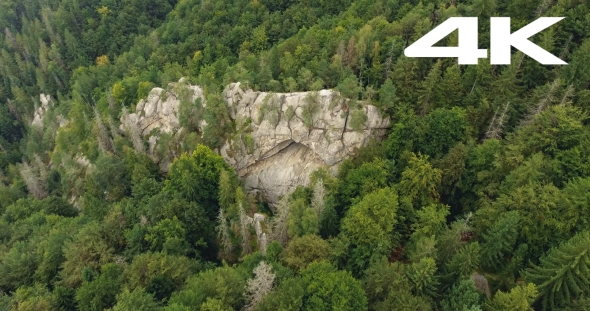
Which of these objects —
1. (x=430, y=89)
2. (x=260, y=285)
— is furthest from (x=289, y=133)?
(x=260, y=285)

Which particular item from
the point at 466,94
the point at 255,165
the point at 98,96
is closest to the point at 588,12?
the point at 466,94

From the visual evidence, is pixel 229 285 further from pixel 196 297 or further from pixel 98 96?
pixel 98 96

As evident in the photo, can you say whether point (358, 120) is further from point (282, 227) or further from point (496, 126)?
point (282, 227)

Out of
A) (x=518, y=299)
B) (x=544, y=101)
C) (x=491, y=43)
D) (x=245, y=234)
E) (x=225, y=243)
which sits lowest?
(x=225, y=243)

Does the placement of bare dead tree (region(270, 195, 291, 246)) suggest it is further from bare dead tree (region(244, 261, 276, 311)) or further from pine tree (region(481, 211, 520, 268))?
pine tree (region(481, 211, 520, 268))

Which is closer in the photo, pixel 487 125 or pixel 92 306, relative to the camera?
pixel 92 306

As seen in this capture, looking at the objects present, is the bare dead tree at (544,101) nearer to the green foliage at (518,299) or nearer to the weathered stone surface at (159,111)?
the green foliage at (518,299)

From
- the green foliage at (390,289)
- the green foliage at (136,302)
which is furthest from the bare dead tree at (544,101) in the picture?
the green foliage at (136,302)
